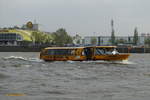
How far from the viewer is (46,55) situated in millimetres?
43375

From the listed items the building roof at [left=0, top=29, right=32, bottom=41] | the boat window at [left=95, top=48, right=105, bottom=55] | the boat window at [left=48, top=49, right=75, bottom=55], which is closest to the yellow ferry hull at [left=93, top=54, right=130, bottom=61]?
the boat window at [left=95, top=48, right=105, bottom=55]

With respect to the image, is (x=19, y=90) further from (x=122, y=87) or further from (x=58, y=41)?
(x=58, y=41)

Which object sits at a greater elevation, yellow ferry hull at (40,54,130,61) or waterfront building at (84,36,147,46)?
waterfront building at (84,36,147,46)

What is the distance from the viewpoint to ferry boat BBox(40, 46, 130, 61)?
38.6 m

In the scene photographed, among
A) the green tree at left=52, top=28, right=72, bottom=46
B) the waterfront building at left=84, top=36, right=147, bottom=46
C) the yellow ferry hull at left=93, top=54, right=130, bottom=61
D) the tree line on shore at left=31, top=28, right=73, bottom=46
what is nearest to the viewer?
the yellow ferry hull at left=93, top=54, right=130, bottom=61

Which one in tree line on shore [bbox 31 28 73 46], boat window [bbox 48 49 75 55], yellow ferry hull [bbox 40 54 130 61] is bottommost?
yellow ferry hull [bbox 40 54 130 61]

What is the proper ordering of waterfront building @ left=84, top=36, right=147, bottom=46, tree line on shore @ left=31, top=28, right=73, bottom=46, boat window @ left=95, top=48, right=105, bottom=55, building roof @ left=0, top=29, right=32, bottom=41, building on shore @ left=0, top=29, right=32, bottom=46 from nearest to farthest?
boat window @ left=95, top=48, right=105, bottom=55 < building on shore @ left=0, top=29, right=32, bottom=46 < building roof @ left=0, top=29, right=32, bottom=41 < tree line on shore @ left=31, top=28, right=73, bottom=46 < waterfront building @ left=84, top=36, right=147, bottom=46

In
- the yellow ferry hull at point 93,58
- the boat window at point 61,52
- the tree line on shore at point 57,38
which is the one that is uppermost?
the tree line on shore at point 57,38

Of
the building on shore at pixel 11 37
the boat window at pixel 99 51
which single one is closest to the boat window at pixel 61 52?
the boat window at pixel 99 51

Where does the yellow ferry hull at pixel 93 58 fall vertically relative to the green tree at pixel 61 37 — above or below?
below

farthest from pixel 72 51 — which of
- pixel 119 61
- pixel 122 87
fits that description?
pixel 122 87

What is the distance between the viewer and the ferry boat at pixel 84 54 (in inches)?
1519

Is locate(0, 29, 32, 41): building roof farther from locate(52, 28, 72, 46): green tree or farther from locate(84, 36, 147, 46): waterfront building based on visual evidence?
locate(84, 36, 147, 46): waterfront building

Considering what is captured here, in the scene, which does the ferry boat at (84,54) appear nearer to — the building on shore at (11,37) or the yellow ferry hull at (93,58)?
the yellow ferry hull at (93,58)
